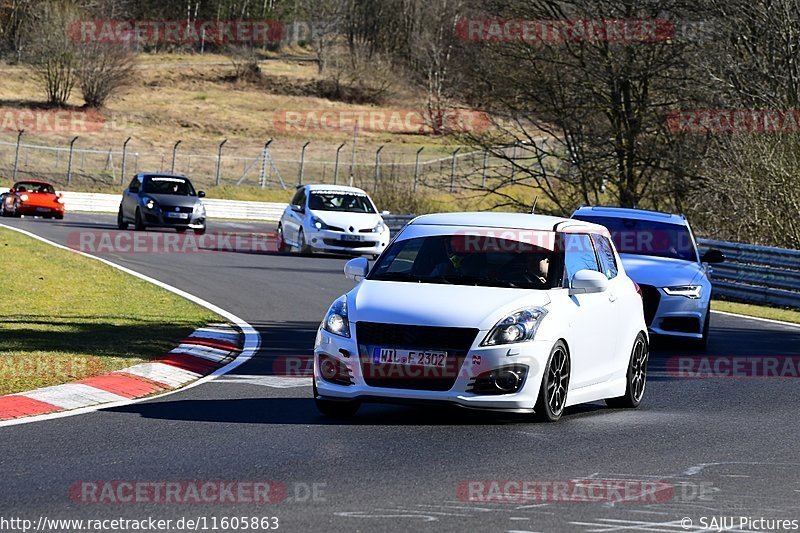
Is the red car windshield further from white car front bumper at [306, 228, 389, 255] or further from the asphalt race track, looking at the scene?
the asphalt race track

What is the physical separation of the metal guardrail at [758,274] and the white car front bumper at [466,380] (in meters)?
16.4

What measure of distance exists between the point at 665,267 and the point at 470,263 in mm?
6688

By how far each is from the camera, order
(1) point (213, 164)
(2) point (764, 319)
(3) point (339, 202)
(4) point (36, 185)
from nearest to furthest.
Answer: (2) point (764, 319) → (3) point (339, 202) → (4) point (36, 185) → (1) point (213, 164)

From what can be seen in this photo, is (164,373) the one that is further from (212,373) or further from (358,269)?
(358,269)

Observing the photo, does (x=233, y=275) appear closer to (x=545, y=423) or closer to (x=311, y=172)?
(x=545, y=423)

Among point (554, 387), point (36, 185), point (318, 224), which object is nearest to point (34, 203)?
point (36, 185)

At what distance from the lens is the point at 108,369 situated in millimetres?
12250

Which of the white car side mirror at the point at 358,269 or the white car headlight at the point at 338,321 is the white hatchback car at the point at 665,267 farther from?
the white car headlight at the point at 338,321

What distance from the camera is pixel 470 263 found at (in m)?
10.5

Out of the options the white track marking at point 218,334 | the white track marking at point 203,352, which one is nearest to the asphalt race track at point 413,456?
the white track marking at point 203,352

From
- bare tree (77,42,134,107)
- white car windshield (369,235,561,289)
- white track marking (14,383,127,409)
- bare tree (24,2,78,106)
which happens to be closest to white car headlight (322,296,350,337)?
white car windshield (369,235,561,289)

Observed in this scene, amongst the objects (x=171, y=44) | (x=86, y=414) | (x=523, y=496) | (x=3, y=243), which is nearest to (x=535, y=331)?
(x=523, y=496)

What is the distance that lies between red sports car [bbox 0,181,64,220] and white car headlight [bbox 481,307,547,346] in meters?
35.0

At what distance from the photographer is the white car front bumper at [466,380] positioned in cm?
944
